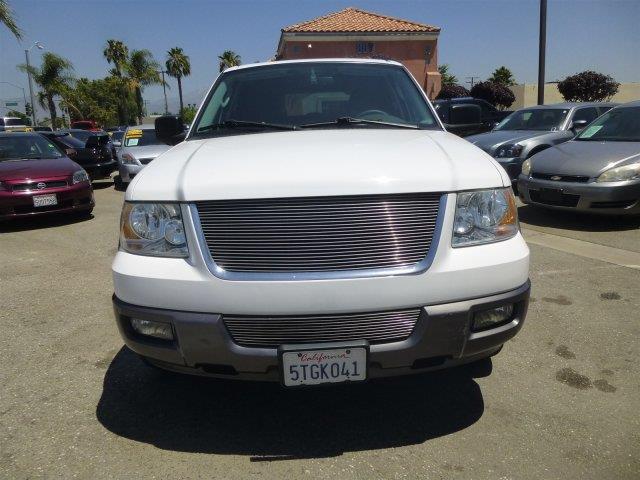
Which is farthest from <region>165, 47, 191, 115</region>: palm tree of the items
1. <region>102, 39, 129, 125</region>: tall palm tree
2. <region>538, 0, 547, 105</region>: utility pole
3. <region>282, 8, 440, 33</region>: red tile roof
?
<region>538, 0, 547, 105</region>: utility pole

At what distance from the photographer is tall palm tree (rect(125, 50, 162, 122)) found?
4909 centimetres

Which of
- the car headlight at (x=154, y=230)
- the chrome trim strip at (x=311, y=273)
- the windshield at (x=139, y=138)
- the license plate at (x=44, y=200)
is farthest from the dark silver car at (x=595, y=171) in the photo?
the windshield at (x=139, y=138)

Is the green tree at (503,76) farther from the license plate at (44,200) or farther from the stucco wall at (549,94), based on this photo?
the license plate at (44,200)

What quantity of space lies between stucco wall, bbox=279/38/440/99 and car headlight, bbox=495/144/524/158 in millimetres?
23101

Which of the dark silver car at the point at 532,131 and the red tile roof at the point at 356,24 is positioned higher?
the red tile roof at the point at 356,24

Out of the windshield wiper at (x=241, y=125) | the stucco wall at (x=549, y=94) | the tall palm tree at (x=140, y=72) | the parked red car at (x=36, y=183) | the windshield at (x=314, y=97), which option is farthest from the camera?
the tall palm tree at (x=140, y=72)

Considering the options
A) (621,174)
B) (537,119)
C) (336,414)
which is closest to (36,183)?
(336,414)

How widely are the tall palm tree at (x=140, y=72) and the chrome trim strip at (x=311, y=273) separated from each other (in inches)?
2059

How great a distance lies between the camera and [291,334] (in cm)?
209

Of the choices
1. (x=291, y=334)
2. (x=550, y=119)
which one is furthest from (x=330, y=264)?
(x=550, y=119)

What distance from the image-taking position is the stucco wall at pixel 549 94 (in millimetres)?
36281

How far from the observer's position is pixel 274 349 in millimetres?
2098

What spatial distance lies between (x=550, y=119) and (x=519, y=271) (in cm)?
851

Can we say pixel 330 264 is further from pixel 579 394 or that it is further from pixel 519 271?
pixel 579 394
